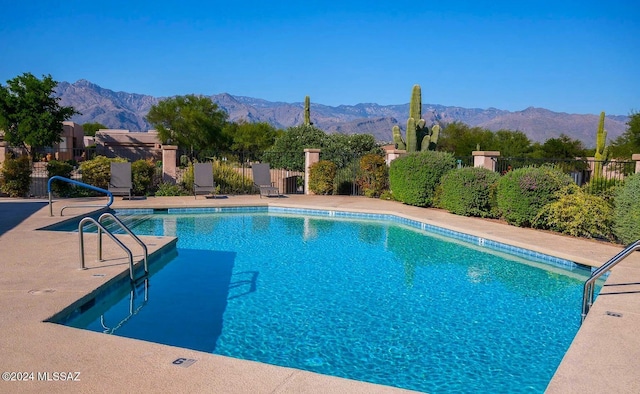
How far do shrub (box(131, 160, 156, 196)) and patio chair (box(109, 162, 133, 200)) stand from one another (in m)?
0.66

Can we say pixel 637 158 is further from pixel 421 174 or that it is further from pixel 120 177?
pixel 120 177

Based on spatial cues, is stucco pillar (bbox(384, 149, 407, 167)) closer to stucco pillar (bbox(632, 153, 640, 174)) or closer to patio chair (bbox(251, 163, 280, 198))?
patio chair (bbox(251, 163, 280, 198))

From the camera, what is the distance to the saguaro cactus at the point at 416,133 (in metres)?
24.3

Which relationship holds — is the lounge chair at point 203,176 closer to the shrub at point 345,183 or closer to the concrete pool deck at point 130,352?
the shrub at point 345,183

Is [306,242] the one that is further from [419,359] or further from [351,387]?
[351,387]

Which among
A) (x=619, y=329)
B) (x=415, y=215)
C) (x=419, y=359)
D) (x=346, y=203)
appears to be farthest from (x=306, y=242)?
(x=619, y=329)

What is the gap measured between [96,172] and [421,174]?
9.36 m

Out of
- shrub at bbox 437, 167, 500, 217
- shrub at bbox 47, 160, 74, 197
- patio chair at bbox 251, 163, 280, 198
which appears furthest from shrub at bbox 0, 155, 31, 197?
shrub at bbox 437, 167, 500, 217

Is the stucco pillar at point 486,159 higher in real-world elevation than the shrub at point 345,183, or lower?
higher

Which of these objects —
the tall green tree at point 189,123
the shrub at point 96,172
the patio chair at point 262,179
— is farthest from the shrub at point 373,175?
the tall green tree at point 189,123

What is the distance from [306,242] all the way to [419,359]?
18.8ft

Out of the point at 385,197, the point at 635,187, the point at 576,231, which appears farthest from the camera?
the point at 385,197

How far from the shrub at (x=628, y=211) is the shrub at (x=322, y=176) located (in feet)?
30.9

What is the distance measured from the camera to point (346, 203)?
49.5ft
